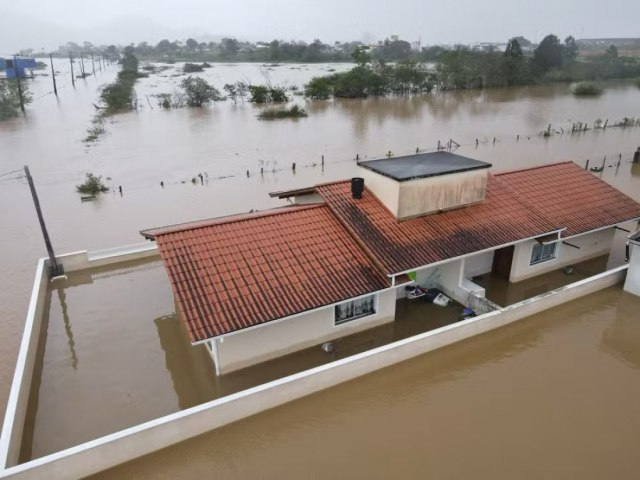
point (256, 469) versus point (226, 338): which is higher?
point (226, 338)

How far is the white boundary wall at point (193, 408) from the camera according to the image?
7.75m

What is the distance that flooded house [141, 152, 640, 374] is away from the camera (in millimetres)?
10258

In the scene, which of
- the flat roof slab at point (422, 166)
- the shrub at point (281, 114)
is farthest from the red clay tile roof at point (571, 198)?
the shrub at point (281, 114)

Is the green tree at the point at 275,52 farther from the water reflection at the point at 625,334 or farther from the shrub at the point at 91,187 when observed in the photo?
the water reflection at the point at 625,334

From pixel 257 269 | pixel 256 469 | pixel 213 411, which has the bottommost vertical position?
pixel 256 469

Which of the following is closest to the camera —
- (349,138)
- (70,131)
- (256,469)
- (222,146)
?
(256,469)

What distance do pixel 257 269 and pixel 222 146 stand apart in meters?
24.3

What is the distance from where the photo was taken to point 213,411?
8828mm

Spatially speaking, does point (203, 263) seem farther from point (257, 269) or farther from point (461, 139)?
point (461, 139)

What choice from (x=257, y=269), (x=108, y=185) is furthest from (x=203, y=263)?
(x=108, y=185)

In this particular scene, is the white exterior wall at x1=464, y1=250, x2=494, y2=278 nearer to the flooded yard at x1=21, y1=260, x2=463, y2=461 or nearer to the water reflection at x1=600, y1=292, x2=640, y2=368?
the flooded yard at x1=21, y1=260, x2=463, y2=461

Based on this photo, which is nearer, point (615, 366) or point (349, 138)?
point (615, 366)

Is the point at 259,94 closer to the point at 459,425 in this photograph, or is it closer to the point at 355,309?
the point at 355,309

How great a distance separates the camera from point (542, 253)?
1469 cm
